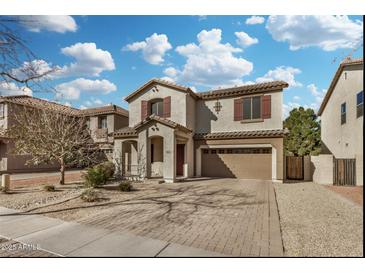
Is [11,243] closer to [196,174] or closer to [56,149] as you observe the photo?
[56,149]

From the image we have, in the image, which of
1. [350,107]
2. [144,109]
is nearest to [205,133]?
[144,109]

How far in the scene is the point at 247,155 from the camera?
14352mm

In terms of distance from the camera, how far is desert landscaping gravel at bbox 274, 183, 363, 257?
380cm

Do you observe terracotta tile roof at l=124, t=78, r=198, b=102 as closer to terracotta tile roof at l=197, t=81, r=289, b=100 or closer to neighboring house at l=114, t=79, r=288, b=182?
neighboring house at l=114, t=79, r=288, b=182

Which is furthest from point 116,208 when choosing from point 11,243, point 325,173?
point 325,173

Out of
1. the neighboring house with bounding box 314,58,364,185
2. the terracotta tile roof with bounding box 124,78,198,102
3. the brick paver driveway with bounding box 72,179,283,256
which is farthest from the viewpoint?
the terracotta tile roof with bounding box 124,78,198,102

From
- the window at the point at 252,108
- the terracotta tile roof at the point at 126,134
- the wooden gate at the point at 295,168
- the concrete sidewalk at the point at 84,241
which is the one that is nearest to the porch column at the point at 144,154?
the terracotta tile roof at the point at 126,134

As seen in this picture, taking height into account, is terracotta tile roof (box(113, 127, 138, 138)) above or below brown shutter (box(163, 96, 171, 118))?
below

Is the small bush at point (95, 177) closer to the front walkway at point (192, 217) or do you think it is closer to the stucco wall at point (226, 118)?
the front walkway at point (192, 217)

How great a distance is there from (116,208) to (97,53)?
555cm

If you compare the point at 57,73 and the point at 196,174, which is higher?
the point at 57,73

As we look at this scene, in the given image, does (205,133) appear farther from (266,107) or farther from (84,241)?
(84,241)

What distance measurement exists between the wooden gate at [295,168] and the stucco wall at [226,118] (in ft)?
8.78

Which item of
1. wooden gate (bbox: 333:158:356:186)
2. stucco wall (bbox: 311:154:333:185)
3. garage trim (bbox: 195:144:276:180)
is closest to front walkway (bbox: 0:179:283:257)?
garage trim (bbox: 195:144:276:180)
